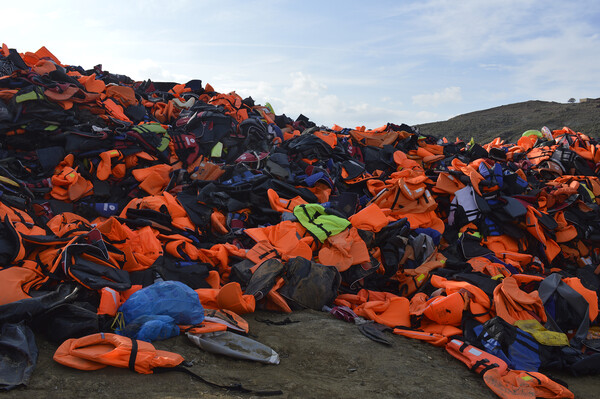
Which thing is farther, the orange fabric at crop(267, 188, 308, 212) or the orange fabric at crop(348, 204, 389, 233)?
the orange fabric at crop(267, 188, 308, 212)

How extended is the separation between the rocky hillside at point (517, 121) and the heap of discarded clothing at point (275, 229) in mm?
12257

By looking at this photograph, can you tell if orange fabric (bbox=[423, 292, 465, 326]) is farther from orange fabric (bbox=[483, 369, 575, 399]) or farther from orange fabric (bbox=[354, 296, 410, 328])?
orange fabric (bbox=[483, 369, 575, 399])

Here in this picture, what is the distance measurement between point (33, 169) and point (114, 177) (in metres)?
1.04

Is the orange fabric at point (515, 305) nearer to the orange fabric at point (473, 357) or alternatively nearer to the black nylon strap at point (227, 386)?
the orange fabric at point (473, 357)

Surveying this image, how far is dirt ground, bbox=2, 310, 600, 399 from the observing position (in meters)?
2.24

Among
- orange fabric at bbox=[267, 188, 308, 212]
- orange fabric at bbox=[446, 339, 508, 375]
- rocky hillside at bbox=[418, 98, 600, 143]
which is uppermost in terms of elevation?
rocky hillside at bbox=[418, 98, 600, 143]

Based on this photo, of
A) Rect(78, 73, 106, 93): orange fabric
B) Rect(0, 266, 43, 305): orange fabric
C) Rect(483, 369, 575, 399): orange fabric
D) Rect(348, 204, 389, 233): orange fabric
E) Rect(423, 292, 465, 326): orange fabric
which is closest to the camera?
Rect(0, 266, 43, 305): orange fabric

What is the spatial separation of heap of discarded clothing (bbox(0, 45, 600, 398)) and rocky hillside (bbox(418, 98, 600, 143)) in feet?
40.2

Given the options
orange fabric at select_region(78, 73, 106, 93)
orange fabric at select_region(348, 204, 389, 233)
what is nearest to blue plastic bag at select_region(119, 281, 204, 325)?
orange fabric at select_region(348, 204, 389, 233)

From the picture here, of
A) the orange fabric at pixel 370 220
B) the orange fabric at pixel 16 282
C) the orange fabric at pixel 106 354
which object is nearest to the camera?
the orange fabric at pixel 106 354

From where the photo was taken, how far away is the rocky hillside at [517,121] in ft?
61.6

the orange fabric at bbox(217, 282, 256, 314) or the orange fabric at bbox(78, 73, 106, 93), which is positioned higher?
the orange fabric at bbox(78, 73, 106, 93)

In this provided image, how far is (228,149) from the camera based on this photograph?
7.15 metres

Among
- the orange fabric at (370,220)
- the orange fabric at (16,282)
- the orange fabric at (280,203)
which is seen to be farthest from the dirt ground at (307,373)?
the orange fabric at (280,203)
